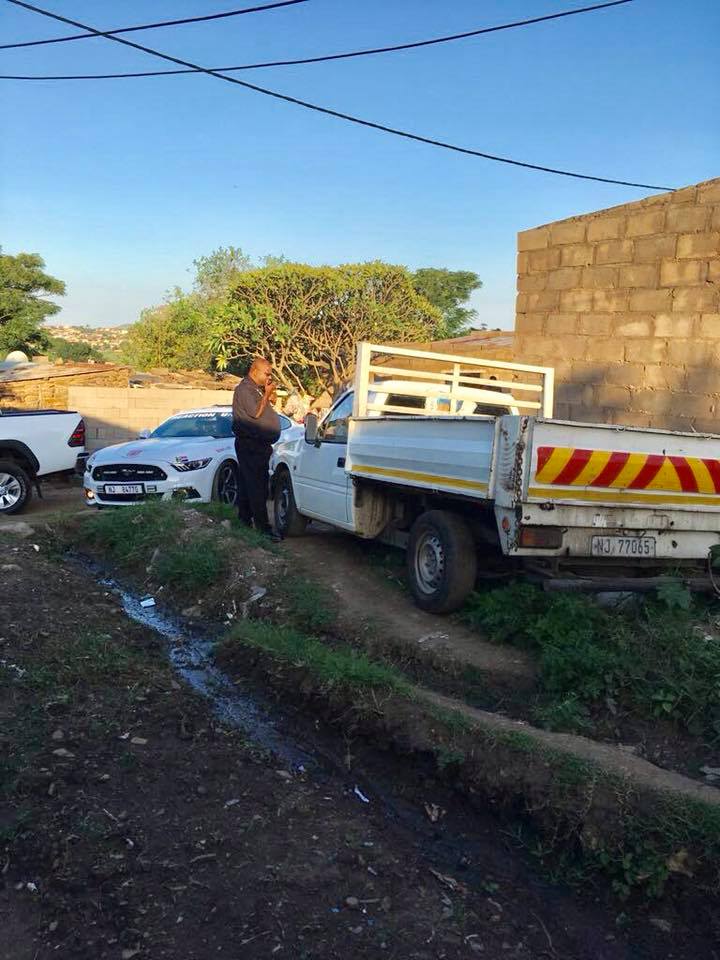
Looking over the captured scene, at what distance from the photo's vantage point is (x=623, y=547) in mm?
5723

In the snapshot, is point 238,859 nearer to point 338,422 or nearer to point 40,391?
point 338,422

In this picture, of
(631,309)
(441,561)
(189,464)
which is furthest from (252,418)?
(631,309)

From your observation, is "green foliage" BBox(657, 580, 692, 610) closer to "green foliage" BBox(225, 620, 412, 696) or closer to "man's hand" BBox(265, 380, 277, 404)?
"green foliage" BBox(225, 620, 412, 696)

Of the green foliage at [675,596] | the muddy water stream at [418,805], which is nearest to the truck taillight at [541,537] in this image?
the green foliage at [675,596]

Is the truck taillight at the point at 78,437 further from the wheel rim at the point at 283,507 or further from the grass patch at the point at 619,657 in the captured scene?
the grass patch at the point at 619,657

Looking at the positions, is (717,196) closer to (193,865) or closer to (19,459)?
(193,865)

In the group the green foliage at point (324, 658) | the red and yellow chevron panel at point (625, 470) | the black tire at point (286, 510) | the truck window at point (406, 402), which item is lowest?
the green foliage at point (324, 658)

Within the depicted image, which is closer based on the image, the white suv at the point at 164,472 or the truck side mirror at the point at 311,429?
the truck side mirror at the point at 311,429

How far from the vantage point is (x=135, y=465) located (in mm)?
11242

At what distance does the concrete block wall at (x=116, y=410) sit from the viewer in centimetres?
2042

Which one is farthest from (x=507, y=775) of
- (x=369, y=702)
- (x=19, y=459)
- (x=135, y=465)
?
(x=19, y=459)

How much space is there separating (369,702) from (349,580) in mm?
2990

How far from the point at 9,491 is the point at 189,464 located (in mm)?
3122

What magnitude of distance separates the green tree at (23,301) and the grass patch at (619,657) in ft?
111
